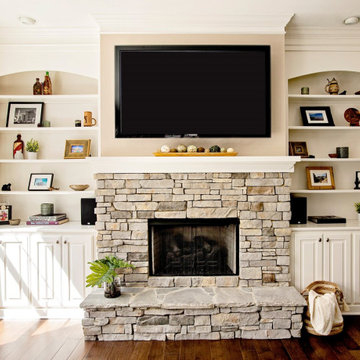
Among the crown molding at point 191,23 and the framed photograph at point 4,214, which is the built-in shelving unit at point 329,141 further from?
the framed photograph at point 4,214

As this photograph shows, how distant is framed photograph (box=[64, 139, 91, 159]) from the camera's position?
3.46 metres

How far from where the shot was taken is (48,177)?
350cm

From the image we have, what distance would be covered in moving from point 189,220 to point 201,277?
543mm

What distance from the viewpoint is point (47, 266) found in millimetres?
3133

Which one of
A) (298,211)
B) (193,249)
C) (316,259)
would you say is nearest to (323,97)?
(298,211)

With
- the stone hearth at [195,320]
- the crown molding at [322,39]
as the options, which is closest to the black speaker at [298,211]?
the stone hearth at [195,320]

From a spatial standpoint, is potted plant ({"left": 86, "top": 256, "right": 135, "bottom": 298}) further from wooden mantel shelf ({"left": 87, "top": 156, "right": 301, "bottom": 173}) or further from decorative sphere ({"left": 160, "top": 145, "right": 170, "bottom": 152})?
decorative sphere ({"left": 160, "top": 145, "right": 170, "bottom": 152})

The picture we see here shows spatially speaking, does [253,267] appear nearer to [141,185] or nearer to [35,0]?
[141,185]

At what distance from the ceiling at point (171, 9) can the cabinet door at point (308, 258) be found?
2000 mm

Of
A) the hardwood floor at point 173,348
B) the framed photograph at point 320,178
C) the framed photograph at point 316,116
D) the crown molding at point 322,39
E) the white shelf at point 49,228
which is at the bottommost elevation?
the hardwood floor at point 173,348

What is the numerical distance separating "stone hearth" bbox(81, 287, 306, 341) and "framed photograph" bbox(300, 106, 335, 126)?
1.81m

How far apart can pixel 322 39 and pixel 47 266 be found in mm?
3488

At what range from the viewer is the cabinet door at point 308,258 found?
3109 mm

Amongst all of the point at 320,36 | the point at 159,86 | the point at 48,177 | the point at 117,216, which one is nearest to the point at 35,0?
the point at 159,86
